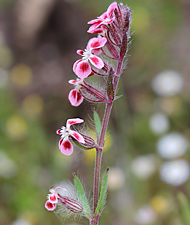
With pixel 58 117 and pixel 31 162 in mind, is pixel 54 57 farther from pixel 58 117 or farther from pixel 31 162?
pixel 31 162

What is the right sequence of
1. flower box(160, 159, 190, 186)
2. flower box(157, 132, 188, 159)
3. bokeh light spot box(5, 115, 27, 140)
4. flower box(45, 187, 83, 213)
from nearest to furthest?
flower box(45, 187, 83, 213) < flower box(160, 159, 190, 186) < flower box(157, 132, 188, 159) < bokeh light spot box(5, 115, 27, 140)

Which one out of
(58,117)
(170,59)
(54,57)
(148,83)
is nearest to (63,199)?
(58,117)

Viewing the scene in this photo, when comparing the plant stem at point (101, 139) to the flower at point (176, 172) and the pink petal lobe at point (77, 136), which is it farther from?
the flower at point (176, 172)

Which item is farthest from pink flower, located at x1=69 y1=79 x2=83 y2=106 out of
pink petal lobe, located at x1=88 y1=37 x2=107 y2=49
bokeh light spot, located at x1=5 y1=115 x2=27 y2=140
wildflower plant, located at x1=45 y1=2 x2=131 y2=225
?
bokeh light spot, located at x1=5 y1=115 x2=27 y2=140

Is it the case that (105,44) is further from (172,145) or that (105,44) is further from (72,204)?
(172,145)

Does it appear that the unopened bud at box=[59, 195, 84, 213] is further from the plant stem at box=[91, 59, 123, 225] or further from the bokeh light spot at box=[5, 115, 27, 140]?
the bokeh light spot at box=[5, 115, 27, 140]

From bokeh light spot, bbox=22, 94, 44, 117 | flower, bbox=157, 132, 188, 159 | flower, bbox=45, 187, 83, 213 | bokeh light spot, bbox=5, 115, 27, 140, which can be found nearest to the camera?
flower, bbox=45, 187, 83, 213

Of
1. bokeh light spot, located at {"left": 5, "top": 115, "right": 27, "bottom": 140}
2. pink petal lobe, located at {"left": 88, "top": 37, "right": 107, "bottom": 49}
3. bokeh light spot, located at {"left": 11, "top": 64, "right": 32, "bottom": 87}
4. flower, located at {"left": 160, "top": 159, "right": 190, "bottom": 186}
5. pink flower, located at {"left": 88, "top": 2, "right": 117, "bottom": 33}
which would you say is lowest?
pink petal lobe, located at {"left": 88, "top": 37, "right": 107, "bottom": 49}
